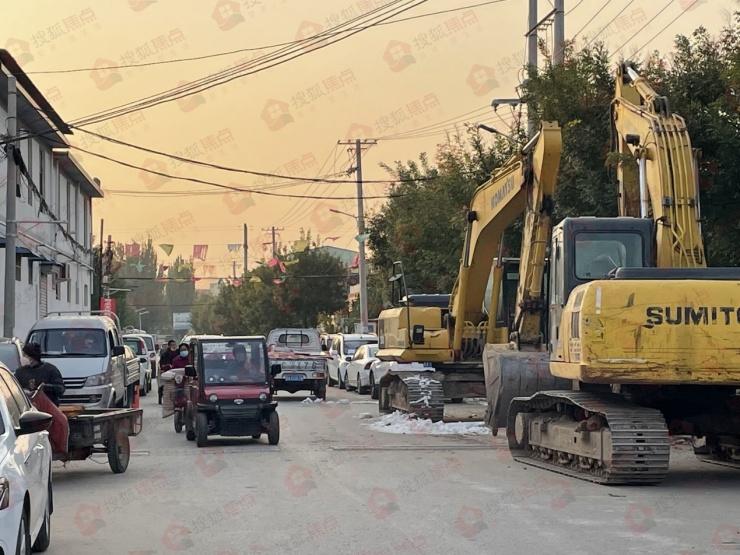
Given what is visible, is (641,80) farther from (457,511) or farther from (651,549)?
(651,549)

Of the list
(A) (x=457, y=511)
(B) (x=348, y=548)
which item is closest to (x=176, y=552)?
(B) (x=348, y=548)

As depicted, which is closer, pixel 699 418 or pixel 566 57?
pixel 699 418

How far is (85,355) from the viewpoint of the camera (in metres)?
24.1

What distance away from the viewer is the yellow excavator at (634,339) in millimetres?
13586

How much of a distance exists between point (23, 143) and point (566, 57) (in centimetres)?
2234

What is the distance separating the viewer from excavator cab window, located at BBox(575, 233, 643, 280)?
1627 centimetres

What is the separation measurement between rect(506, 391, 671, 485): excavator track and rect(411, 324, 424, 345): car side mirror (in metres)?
7.51

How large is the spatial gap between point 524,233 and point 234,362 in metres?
5.45

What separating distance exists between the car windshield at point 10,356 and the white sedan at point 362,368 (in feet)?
55.9

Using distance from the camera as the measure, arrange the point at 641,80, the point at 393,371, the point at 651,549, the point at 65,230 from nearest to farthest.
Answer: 1. the point at 651,549
2. the point at 641,80
3. the point at 393,371
4. the point at 65,230

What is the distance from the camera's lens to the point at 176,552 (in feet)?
32.7
